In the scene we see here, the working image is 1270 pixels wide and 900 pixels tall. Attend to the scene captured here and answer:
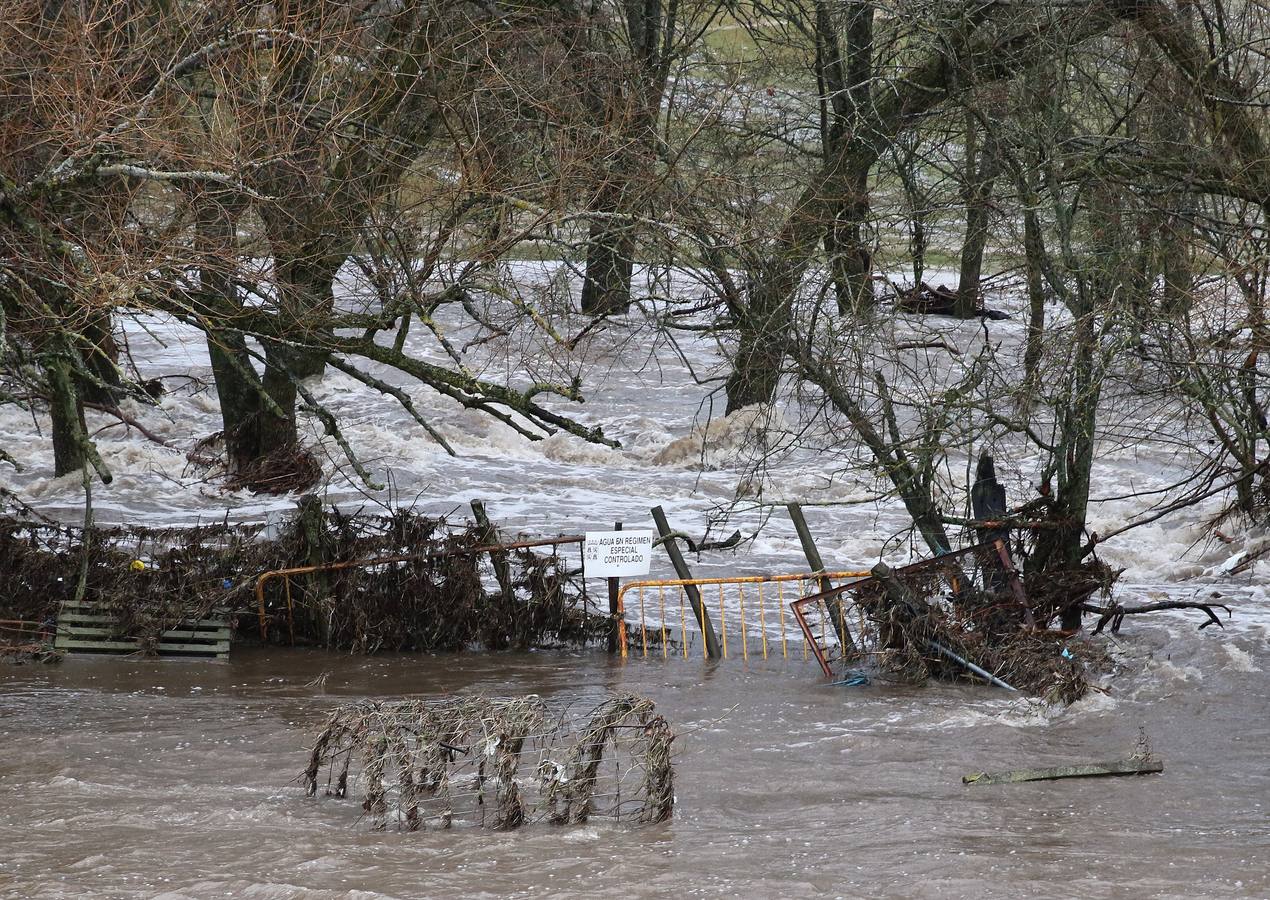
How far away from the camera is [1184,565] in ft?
52.7

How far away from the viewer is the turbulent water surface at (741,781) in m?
6.50

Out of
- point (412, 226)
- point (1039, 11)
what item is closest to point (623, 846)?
point (412, 226)

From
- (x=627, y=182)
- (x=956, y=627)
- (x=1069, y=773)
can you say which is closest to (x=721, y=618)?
(x=956, y=627)

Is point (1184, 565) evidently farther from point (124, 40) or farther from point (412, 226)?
point (124, 40)

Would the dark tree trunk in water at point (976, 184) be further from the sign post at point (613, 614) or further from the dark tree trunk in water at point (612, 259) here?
the sign post at point (613, 614)

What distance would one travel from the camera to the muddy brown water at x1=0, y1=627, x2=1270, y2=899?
647 centimetres

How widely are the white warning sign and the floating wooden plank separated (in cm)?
423

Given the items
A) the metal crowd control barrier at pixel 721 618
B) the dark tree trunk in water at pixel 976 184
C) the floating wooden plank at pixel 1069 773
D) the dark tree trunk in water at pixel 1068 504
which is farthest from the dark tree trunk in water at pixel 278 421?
the floating wooden plank at pixel 1069 773

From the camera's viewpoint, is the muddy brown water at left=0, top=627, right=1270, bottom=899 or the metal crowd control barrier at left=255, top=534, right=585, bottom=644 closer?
the muddy brown water at left=0, top=627, right=1270, bottom=899

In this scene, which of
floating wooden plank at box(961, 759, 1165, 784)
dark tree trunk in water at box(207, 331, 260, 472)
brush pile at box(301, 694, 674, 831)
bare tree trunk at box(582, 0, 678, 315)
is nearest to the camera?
brush pile at box(301, 694, 674, 831)

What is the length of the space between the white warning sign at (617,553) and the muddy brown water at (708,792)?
835mm

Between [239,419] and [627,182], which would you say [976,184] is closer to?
[627,182]


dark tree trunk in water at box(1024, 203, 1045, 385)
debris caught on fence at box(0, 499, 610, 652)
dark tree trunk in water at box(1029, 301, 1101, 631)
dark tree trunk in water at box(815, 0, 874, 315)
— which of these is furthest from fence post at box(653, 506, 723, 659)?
dark tree trunk in water at box(1024, 203, 1045, 385)

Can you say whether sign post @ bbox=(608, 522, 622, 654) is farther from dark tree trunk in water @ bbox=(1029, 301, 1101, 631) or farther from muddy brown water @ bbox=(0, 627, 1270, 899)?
dark tree trunk in water @ bbox=(1029, 301, 1101, 631)
